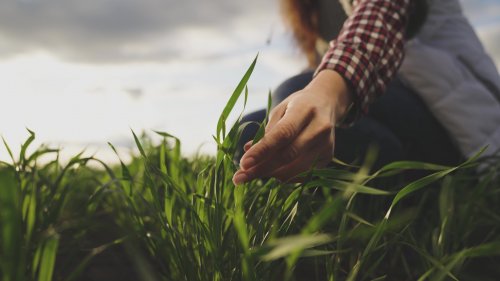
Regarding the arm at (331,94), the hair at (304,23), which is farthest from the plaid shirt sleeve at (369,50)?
the hair at (304,23)

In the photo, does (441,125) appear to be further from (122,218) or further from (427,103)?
(122,218)

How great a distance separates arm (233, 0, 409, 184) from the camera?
2.33ft

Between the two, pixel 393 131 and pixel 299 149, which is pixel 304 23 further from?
pixel 299 149

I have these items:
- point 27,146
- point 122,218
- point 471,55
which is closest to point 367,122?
point 471,55

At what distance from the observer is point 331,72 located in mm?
1022

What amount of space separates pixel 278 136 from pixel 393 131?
1.11m

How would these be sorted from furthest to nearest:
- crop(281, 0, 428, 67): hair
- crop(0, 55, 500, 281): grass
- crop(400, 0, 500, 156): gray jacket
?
crop(281, 0, 428, 67): hair → crop(400, 0, 500, 156): gray jacket → crop(0, 55, 500, 281): grass

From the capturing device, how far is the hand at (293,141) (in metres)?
0.69

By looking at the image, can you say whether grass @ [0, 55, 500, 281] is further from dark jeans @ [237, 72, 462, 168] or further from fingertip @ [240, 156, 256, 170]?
dark jeans @ [237, 72, 462, 168]

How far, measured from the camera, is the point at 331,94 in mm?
938

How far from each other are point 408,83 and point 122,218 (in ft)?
3.41

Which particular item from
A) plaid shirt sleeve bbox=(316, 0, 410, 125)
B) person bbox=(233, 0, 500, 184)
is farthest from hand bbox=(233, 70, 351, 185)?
person bbox=(233, 0, 500, 184)

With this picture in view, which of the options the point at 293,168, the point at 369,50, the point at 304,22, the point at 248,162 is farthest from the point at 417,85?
the point at 248,162

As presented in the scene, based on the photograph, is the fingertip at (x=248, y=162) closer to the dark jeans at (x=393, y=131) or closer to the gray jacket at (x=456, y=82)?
the dark jeans at (x=393, y=131)
